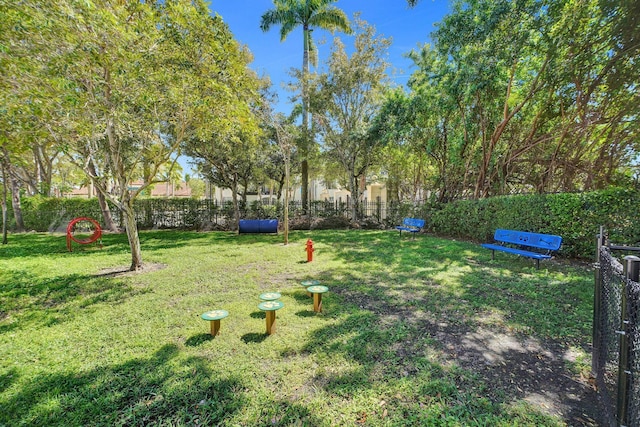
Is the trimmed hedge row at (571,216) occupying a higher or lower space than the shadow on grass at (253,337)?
higher

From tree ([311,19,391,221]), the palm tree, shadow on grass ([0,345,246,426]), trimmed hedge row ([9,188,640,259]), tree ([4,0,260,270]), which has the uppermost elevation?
the palm tree

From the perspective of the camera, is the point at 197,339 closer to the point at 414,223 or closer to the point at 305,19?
the point at 414,223

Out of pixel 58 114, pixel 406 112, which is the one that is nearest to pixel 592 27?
pixel 406 112

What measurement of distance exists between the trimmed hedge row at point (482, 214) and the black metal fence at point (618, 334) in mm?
5007

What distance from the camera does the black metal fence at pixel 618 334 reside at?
1714 mm

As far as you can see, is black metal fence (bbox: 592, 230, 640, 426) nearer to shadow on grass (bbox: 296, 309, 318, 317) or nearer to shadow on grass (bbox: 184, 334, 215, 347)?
shadow on grass (bbox: 296, 309, 318, 317)

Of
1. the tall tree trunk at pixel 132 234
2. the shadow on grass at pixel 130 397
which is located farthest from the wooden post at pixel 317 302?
the tall tree trunk at pixel 132 234

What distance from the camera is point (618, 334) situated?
1879 mm

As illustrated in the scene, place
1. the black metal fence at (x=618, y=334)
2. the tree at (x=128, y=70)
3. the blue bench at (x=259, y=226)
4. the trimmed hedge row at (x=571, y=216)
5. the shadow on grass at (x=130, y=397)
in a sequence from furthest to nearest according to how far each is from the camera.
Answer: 1. the blue bench at (x=259, y=226)
2. the trimmed hedge row at (x=571, y=216)
3. the tree at (x=128, y=70)
4. the shadow on grass at (x=130, y=397)
5. the black metal fence at (x=618, y=334)

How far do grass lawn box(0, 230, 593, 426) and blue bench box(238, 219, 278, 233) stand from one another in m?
6.58

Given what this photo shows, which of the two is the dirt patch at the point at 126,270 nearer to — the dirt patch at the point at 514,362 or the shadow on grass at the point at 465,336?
the shadow on grass at the point at 465,336

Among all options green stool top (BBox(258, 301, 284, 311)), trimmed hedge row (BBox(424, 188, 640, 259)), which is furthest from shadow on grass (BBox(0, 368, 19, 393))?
trimmed hedge row (BBox(424, 188, 640, 259))

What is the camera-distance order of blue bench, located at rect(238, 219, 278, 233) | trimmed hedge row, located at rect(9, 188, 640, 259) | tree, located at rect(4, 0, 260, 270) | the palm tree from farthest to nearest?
the palm tree < blue bench, located at rect(238, 219, 278, 233) < trimmed hedge row, located at rect(9, 188, 640, 259) < tree, located at rect(4, 0, 260, 270)

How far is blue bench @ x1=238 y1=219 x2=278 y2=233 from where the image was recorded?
13.0 metres
